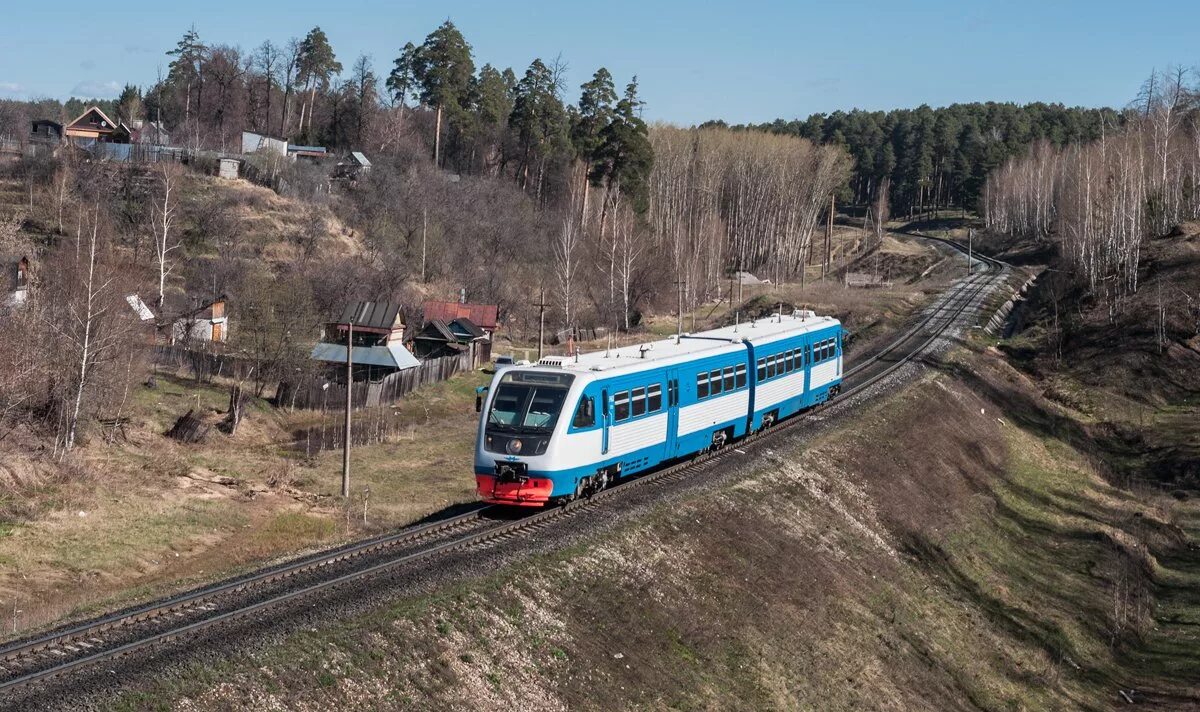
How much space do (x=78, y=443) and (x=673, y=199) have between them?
277ft

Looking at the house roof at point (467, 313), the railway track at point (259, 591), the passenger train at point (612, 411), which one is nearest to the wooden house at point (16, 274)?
the house roof at point (467, 313)

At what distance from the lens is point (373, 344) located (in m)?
58.1

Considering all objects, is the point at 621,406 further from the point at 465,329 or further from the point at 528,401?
the point at 465,329

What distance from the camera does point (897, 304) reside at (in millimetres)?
→ 82500

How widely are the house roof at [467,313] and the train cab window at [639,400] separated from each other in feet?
141

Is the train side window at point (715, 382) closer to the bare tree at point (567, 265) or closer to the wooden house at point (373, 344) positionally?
the wooden house at point (373, 344)

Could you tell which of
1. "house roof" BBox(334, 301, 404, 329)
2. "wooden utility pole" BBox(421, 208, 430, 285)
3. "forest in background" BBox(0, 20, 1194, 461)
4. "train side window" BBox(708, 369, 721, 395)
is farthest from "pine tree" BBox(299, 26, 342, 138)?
"train side window" BBox(708, 369, 721, 395)

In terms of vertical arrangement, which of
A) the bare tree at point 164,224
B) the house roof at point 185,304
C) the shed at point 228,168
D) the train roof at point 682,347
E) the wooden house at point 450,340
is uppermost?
the shed at point 228,168

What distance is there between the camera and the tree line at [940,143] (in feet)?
559

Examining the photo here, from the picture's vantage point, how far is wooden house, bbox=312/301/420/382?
56719 millimetres

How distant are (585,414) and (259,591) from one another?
768cm

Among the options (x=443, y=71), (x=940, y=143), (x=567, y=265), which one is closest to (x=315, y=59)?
(x=443, y=71)

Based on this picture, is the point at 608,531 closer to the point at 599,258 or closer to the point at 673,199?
the point at 599,258

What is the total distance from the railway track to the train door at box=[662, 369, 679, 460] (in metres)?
0.76
